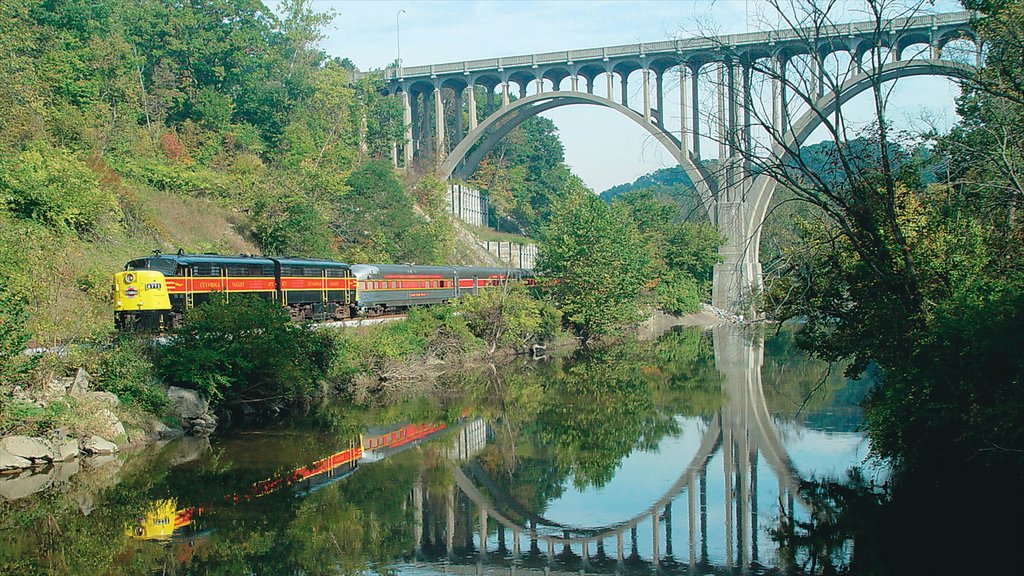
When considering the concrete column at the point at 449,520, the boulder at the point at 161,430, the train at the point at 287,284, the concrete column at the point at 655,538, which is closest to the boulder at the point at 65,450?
the boulder at the point at 161,430

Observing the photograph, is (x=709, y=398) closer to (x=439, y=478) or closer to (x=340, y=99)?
(x=439, y=478)

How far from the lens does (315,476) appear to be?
14.2 meters

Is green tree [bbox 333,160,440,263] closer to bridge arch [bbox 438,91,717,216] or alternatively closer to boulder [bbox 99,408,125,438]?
bridge arch [bbox 438,91,717,216]

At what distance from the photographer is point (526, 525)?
1174 cm

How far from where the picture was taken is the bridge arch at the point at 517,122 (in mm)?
46844

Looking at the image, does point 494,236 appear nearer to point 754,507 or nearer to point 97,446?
point 97,446

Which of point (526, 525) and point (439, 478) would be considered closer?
point (526, 525)

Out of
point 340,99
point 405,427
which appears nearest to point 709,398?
point 405,427

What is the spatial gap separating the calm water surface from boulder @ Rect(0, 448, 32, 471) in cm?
69

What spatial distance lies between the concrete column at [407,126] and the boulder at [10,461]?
4111 cm

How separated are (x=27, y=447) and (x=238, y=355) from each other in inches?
189

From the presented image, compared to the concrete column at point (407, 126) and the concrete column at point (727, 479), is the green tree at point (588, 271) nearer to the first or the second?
the concrete column at point (727, 479)

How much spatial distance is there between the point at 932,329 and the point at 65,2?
3760 centimetres

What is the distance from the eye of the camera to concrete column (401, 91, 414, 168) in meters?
54.2
